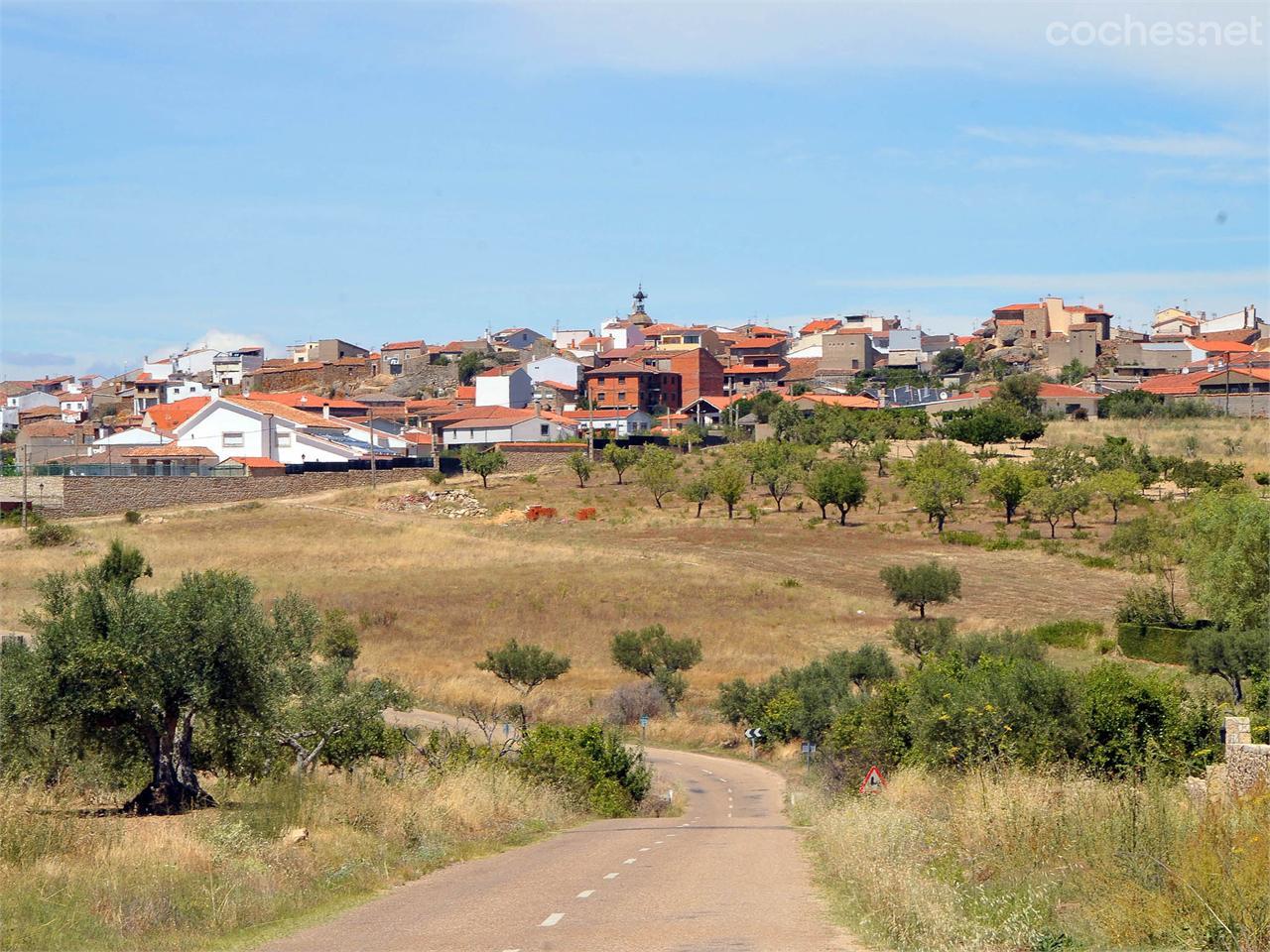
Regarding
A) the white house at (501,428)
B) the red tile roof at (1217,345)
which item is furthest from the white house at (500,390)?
the red tile roof at (1217,345)

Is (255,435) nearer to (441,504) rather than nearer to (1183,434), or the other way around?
(441,504)

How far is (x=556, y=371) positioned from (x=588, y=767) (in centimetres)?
11373

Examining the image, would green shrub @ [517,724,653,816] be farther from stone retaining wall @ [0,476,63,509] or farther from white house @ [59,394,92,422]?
white house @ [59,394,92,422]

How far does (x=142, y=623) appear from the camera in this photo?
51.1ft

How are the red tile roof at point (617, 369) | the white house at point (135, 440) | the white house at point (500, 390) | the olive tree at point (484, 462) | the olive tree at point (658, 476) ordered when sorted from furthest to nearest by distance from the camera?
1. the red tile roof at point (617, 369)
2. the white house at point (500, 390)
3. the white house at point (135, 440)
4. the olive tree at point (484, 462)
5. the olive tree at point (658, 476)

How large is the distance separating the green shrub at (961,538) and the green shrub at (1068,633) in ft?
61.3

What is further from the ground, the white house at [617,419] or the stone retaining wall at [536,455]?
the white house at [617,419]

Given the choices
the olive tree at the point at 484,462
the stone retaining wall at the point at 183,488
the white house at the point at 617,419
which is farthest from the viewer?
the white house at the point at 617,419

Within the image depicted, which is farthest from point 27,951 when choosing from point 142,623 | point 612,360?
point 612,360

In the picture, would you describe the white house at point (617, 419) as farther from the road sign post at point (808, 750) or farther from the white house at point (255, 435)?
the road sign post at point (808, 750)

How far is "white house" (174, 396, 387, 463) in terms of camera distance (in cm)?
9488

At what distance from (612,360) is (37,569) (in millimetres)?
93416

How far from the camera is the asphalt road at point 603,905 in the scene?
9398 millimetres

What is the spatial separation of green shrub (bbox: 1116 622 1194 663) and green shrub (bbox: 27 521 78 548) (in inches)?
1883
